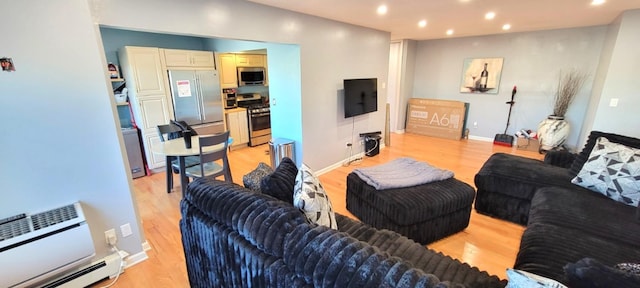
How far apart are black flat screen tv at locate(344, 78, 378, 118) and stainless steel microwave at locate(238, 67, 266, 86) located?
2380mm

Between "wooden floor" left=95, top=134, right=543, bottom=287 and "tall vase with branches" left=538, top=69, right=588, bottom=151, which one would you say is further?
"tall vase with branches" left=538, top=69, right=588, bottom=151

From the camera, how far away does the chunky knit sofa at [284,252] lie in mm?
987

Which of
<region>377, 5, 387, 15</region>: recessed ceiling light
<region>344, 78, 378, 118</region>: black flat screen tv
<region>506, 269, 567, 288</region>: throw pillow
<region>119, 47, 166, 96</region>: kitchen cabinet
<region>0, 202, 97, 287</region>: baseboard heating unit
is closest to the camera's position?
<region>506, 269, 567, 288</region>: throw pillow

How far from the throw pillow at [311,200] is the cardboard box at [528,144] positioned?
5431 millimetres

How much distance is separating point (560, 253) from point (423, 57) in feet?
19.7

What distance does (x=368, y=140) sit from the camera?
496 cm

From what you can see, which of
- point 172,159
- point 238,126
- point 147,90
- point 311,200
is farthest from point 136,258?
point 238,126

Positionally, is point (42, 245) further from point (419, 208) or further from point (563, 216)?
point (563, 216)

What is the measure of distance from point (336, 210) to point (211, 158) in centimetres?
154

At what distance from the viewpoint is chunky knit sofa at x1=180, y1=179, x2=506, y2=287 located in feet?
3.24

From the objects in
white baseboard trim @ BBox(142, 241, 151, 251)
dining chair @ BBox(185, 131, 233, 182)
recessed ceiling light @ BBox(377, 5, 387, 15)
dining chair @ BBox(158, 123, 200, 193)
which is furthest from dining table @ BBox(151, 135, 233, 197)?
recessed ceiling light @ BBox(377, 5, 387, 15)

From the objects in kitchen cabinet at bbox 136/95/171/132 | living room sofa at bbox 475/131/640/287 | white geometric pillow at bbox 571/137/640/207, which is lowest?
living room sofa at bbox 475/131/640/287

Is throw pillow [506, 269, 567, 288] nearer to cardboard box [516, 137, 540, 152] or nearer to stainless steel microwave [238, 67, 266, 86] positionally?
stainless steel microwave [238, 67, 266, 86]

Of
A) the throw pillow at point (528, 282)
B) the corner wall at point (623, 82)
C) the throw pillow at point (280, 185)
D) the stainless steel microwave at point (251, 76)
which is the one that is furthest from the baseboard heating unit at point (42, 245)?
the corner wall at point (623, 82)
